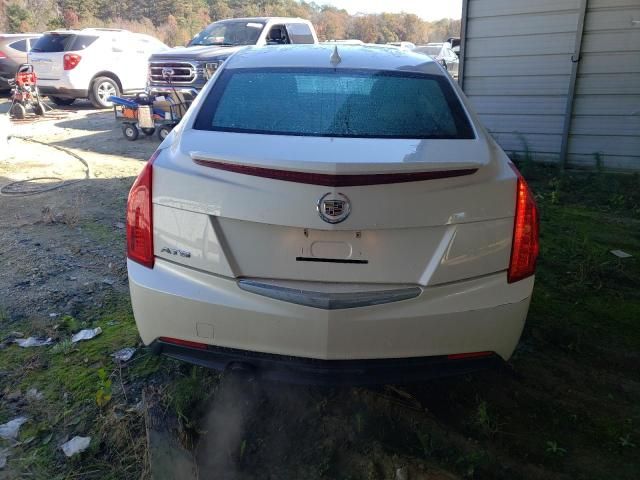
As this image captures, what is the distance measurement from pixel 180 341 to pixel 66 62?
1427 centimetres

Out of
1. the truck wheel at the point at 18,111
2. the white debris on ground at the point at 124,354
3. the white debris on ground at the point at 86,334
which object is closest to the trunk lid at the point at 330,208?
the white debris on ground at the point at 124,354

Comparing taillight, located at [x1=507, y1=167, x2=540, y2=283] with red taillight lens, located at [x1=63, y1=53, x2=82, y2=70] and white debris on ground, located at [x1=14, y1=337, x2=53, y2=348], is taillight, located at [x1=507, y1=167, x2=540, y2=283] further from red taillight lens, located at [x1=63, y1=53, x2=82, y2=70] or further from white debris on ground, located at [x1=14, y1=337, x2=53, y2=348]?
red taillight lens, located at [x1=63, y1=53, x2=82, y2=70]

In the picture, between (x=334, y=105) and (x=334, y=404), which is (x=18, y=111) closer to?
(x=334, y=105)

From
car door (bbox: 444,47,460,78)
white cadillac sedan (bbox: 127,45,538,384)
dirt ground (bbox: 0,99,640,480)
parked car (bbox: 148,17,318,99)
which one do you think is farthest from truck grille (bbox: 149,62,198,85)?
car door (bbox: 444,47,460,78)

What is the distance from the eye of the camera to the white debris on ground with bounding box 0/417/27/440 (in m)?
2.75

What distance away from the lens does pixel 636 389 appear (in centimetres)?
311

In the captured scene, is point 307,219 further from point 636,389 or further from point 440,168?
point 636,389

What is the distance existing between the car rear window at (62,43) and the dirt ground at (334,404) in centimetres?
1187

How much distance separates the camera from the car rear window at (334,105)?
2.76 meters

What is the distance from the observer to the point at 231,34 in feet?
40.9

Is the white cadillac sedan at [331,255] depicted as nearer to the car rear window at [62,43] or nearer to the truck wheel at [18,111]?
the truck wheel at [18,111]

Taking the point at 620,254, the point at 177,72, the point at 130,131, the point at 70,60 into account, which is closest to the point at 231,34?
the point at 177,72

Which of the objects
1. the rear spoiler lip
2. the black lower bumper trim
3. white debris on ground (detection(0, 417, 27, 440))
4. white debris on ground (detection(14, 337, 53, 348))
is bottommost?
white debris on ground (detection(0, 417, 27, 440))

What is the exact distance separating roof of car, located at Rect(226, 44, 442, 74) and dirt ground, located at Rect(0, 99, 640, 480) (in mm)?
1763
